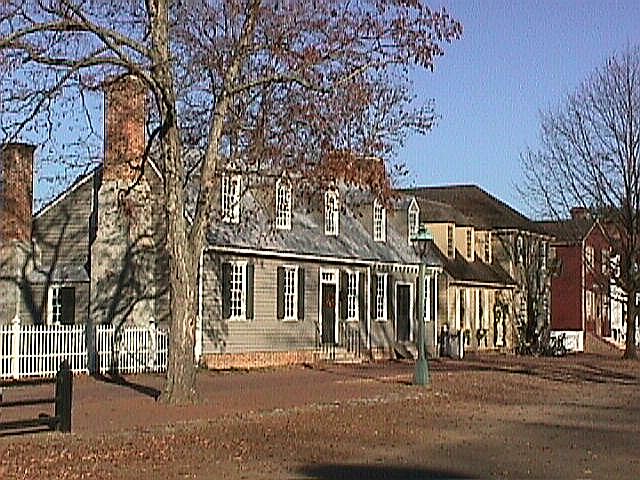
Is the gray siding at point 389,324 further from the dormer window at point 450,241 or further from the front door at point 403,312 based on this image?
the dormer window at point 450,241

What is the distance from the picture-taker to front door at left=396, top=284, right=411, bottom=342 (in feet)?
140

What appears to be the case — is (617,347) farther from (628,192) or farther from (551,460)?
(551,460)

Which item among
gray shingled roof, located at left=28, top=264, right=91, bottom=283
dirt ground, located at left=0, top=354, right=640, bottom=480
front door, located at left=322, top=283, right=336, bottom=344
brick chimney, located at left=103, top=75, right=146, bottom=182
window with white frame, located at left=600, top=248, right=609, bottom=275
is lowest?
dirt ground, located at left=0, top=354, right=640, bottom=480

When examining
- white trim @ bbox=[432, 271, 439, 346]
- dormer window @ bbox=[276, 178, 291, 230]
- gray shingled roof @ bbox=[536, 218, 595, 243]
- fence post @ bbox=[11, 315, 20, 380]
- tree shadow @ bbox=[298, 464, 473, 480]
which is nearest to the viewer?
tree shadow @ bbox=[298, 464, 473, 480]

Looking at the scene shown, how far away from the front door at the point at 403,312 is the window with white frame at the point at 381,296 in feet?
3.47

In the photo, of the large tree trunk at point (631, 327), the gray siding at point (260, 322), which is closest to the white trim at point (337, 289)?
the gray siding at point (260, 322)

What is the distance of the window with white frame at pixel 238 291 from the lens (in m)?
33.3

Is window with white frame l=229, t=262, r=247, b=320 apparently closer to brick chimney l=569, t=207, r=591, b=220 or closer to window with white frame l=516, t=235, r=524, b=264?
brick chimney l=569, t=207, r=591, b=220

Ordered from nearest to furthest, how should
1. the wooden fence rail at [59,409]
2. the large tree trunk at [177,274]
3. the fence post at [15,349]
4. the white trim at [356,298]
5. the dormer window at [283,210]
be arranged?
the wooden fence rail at [59,409], the large tree trunk at [177,274], the fence post at [15,349], the dormer window at [283,210], the white trim at [356,298]

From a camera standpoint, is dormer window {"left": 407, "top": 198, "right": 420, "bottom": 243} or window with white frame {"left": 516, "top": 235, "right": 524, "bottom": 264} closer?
dormer window {"left": 407, "top": 198, "right": 420, "bottom": 243}

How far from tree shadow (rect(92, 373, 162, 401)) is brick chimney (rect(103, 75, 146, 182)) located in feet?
15.7

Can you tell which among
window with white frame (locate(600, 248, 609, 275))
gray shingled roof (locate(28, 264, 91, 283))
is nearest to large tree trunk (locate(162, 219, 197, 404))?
gray shingled roof (locate(28, 264, 91, 283))

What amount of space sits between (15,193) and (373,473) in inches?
919

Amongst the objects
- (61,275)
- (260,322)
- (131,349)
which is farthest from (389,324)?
(131,349)
